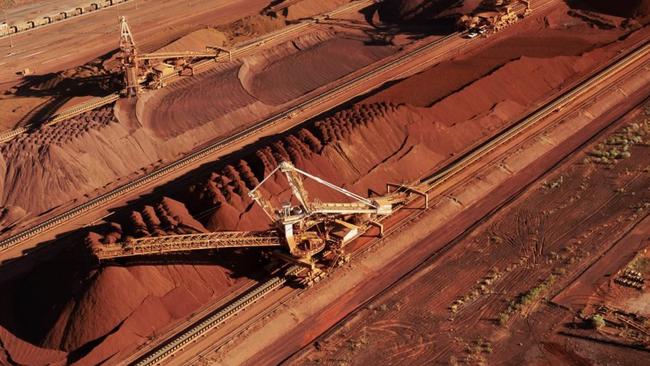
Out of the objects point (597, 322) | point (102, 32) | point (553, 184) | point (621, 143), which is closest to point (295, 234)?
point (597, 322)

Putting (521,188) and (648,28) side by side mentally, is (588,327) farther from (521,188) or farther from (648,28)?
(648,28)

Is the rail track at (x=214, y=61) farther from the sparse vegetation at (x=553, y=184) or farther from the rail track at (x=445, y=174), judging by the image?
A: the sparse vegetation at (x=553, y=184)

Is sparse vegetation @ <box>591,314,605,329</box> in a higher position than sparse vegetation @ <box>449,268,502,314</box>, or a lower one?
lower

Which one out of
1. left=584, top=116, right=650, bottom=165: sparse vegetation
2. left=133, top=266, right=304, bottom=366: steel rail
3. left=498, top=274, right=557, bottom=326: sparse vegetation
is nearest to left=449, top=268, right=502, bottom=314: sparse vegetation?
left=498, top=274, right=557, bottom=326: sparse vegetation

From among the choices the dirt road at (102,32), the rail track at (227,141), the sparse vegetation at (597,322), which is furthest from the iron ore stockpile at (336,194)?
the dirt road at (102,32)

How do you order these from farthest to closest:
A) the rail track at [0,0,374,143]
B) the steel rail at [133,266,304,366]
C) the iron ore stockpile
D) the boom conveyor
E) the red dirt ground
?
the rail track at [0,0,374,143], the boom conveyor, the iron ore stockpile, the red dirt ground, the steel rail at [133,266,304,366]

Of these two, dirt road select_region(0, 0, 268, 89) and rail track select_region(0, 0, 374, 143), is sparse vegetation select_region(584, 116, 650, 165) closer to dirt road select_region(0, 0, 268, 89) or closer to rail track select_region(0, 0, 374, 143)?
rail track select_region(0, 0, 374, 143)
